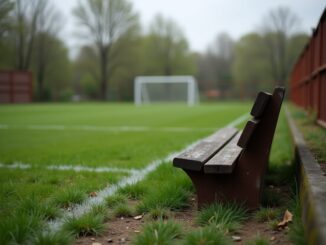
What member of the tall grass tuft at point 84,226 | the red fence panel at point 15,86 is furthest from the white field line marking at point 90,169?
the red fence panel at point 15,86

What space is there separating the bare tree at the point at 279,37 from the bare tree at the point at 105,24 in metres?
17.4

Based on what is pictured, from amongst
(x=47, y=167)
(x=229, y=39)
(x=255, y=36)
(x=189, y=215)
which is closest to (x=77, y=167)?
(x=47, y=167)

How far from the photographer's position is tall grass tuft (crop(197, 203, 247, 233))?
8.32ft

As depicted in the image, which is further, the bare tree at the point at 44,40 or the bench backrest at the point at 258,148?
the bare tree at the point at 44,40

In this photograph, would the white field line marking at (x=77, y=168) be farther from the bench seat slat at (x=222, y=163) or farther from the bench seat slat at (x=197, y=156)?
the bench seat slat at (x=222, y=163)

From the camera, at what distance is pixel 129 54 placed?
51.6m

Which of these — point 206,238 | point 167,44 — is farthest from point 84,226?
point 167,44

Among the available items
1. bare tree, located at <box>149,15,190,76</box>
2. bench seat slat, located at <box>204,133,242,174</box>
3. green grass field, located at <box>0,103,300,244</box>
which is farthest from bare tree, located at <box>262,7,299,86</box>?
bench seat slat, located at <box>204,133,242,174</box>

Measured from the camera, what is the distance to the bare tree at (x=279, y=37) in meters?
43.3

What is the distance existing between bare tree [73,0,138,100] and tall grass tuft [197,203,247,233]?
1964 inches

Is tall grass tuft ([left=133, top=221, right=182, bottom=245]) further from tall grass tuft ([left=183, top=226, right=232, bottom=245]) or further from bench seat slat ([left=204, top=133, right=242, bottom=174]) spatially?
bench seat slat ([left=204, top=133, right=242, bottom=174])

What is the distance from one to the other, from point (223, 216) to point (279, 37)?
4419 cm

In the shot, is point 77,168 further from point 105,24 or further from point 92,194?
point 105,24

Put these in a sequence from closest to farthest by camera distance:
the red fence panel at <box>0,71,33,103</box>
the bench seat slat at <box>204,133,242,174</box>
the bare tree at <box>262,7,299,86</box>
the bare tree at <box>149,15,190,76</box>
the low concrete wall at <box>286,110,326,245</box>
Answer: the low concrete wall at <box>286,110,326,245</box>
the bench seat slat at <box>204,133,242,174</box>
the red fence panel at <box>0,71,33,103</box>
the bare tree at <box>262,7,299,86</box>
the bare tree at <box>149,15,190,76</box>
